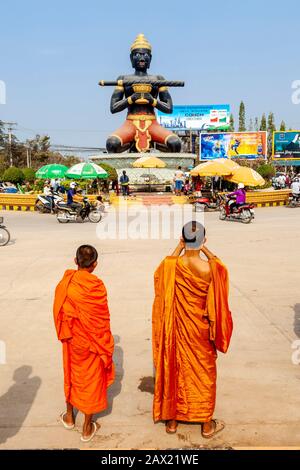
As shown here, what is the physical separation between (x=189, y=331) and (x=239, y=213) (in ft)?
38.5

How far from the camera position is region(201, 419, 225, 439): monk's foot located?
118 inches

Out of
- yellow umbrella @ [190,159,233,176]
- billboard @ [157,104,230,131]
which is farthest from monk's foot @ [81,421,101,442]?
billboard @ [157,104,230,131]

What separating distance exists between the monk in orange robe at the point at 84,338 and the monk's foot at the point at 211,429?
704 millimetres

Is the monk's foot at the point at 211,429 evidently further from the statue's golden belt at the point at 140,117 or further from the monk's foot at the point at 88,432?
the statue's golden belt at the point at 140,117

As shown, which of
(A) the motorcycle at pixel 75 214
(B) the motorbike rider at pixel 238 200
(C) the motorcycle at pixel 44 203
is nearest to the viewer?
(B) the motorbike rider at pixel 238 200

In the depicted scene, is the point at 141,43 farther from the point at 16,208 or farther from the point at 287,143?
the point at 287,143

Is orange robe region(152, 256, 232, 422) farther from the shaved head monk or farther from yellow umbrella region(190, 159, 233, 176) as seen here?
yellow umbrella region(190, 159, 233, 176)

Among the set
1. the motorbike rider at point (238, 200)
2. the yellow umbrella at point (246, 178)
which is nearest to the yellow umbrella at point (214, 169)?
the yellow umbrella at point (246, 178)

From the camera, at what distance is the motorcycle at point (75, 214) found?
1453cm

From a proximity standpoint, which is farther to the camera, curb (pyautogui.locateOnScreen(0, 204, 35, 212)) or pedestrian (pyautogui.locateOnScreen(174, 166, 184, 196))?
pedestrian (pyautogui.locateOnScreen(174, 166, 184, 196))

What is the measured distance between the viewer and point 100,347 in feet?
9.90

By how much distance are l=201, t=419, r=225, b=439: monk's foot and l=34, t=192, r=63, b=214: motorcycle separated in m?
13.9

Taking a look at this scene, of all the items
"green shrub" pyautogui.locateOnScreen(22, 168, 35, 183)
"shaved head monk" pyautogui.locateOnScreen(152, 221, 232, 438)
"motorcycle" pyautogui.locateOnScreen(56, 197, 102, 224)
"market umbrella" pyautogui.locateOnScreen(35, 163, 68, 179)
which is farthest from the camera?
"green shrub" pyautogui.locateOnScreen(22, 168, 35, 183)
